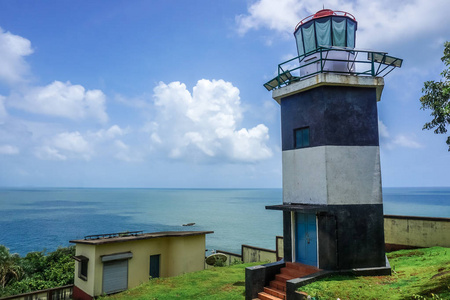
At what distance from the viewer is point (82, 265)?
17.9 m

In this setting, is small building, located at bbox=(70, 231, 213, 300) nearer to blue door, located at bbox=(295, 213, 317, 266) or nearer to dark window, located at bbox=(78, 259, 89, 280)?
dark window, located at bbox=(78, 259, 89, 280)

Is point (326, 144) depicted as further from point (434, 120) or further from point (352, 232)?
point (434, 120)

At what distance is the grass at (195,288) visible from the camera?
46.2 ft

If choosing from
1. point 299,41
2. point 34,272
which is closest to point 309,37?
point 299,41

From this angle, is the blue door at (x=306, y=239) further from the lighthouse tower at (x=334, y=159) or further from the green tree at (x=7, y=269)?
the green tree at (x=7, y=269)

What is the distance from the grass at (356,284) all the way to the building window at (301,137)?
536 centimetres

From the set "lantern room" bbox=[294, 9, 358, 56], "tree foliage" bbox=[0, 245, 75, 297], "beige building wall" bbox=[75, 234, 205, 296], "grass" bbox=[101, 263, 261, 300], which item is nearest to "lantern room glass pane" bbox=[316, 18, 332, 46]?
"lantern room" bbox=[294, 9, 358, 56]

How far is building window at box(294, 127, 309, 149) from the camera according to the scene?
1272 cm

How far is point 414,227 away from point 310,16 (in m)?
13.5

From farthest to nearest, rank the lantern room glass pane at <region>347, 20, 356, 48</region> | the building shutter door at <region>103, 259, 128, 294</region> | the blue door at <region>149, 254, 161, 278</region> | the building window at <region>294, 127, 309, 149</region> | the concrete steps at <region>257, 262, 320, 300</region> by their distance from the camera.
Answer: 1. the blue door at <region>149, 254, 161, 278</region>
2. the building shutter door at <region>103, 259, 128, 294</region>
3. the lantern room glass pane at <region>347, 20, 356, 48</region>
4. the building window at <region>294, 127, 309, 149</region>
5. the concrete steps at <region>257, 262, 320, 300</region>

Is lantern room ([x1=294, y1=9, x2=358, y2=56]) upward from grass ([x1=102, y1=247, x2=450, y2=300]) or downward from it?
upward

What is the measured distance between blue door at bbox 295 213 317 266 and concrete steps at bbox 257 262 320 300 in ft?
1.07

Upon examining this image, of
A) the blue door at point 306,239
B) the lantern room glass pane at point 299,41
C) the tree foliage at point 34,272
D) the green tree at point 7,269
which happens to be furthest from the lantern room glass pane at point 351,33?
the green tree at point 7,269

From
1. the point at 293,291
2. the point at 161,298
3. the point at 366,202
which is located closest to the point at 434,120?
the point at 366,202
